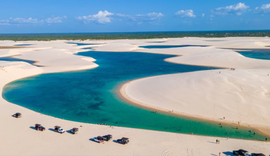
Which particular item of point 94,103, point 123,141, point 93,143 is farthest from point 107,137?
point 94,103

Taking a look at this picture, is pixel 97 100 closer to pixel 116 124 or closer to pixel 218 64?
pixel 116 124

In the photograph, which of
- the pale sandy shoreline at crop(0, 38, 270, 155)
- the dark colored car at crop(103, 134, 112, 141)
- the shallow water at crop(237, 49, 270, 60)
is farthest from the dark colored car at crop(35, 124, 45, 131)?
the shallow water at crop(237, 49, 270, 60)

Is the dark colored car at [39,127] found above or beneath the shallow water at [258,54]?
beneath

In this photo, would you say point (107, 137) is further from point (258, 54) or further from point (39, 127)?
point (258, 54)

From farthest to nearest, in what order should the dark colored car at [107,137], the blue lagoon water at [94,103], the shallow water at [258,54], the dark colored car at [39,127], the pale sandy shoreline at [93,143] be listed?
1. the shallow water at [258,54]
2. the blue lagoon water at [94,103]
3. the dark colored car at [39,127]
4. the dark colored car at [107,137]
5. the pale sandy shoreline at [93,143]

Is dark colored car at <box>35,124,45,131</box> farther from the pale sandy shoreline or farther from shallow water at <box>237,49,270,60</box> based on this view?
shallow water at <box>237,49,270,60</box>

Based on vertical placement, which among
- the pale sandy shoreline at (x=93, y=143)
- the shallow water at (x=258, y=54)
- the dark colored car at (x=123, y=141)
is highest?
the shallow water at (x=258, y=54)

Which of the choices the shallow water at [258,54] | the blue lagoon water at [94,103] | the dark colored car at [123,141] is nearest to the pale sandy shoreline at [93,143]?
the dark colored car at [123,141]

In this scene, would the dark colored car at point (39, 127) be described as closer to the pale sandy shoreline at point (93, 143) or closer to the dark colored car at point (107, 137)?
the pale sandy shoreline at point (93, 143)

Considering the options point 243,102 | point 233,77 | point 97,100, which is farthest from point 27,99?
point 233,77
